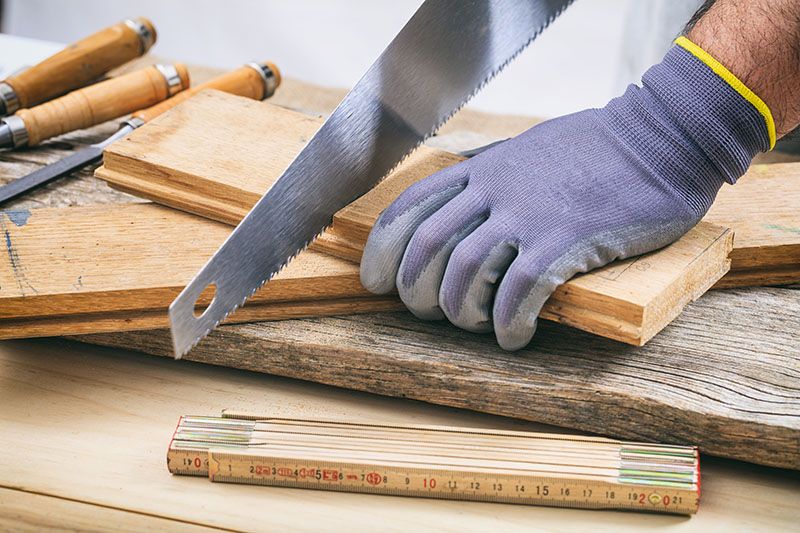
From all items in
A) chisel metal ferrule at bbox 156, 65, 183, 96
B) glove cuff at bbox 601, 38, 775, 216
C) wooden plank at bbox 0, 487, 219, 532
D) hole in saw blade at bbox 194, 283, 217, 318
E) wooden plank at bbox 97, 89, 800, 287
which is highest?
glove cuff at bbox 601, 38, 775, 216

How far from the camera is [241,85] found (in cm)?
203

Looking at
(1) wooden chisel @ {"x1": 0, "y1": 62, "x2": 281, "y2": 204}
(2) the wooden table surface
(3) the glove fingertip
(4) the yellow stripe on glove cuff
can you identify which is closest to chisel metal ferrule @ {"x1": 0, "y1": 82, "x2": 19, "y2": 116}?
(1) wooden chisel @ {"x1": 0, "y1": 62, "x2": 281, "y2": 204}

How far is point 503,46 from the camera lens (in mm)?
1471

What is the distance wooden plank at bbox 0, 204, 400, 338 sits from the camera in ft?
4.34

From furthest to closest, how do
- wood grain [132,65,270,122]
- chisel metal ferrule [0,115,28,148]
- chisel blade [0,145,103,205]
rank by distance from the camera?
1. wood grain [132,65,270,122]
2. chisel metal ferrule [0,115,28,148]
3. chisel blade [0,145,103,205]

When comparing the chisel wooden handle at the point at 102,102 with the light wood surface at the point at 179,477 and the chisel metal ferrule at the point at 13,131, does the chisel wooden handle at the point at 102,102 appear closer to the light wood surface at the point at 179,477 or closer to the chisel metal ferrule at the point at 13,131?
the chisel metal ferrule at the point at 13,131

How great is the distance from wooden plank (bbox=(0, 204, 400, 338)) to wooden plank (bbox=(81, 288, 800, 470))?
1.4 inches

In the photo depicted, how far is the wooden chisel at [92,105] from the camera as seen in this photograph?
183 centimetres

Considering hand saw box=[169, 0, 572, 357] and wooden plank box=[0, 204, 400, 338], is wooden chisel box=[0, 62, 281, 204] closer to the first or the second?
wooden plank box=[0, 204, 400, 338]

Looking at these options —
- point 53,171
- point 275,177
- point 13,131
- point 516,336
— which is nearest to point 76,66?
point 13,131

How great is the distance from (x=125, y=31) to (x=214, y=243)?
848mm

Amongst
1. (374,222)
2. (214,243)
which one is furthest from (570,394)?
(214,243)

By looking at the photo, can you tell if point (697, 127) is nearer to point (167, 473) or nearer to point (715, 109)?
point (715, 109)

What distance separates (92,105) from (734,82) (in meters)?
1.23
